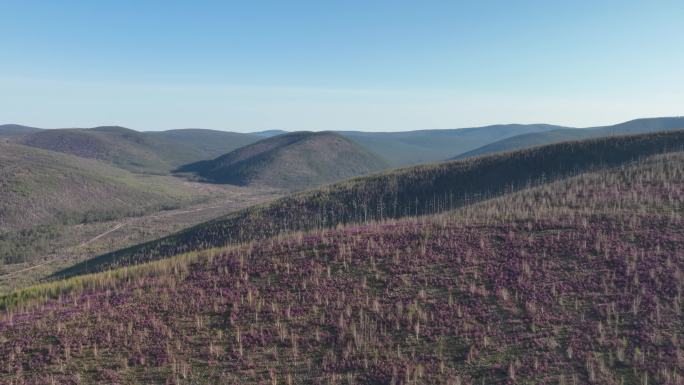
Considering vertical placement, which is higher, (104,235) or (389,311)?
(389,311)

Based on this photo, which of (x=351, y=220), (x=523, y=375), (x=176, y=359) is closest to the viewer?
(x=523, y=375)

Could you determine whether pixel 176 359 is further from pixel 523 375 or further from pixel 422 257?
pixel 422 257

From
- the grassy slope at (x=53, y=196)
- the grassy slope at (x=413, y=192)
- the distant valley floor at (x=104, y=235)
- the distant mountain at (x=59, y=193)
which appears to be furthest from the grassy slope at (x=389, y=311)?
the distant mountain at (x=59, y=193)

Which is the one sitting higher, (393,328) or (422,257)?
(422,257)

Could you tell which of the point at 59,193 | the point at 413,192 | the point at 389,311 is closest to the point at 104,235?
the point at 59,193

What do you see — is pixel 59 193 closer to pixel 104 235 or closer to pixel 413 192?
pixel 104 235

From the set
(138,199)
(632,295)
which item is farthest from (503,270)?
(138,199)
